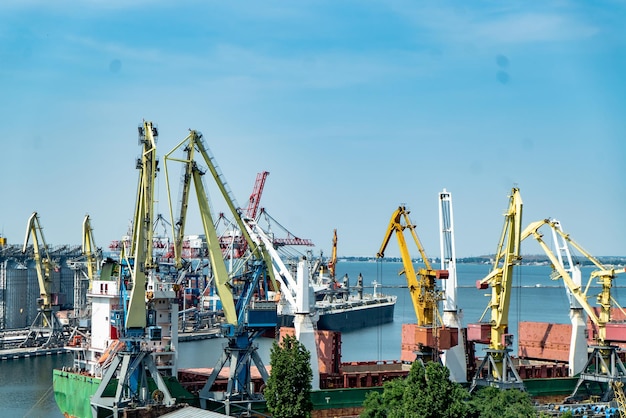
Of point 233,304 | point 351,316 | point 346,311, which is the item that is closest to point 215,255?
point 233,304

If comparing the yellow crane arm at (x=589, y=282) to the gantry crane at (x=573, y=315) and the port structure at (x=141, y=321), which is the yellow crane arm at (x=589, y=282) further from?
the port structure at (x=141, y=321)

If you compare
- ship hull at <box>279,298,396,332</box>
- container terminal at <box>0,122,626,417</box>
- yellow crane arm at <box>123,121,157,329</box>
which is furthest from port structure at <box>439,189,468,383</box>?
ship hull at <box>279,298,396,332</box>

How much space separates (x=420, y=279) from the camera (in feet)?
165

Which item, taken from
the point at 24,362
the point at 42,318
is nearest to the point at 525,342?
the point at 24,362

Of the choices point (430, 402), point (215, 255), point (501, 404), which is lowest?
point (501, 404)

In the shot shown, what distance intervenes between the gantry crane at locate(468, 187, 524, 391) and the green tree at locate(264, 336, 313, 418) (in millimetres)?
12937

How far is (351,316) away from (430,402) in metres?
90.7

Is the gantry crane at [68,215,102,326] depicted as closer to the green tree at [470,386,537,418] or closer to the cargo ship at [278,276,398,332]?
the cargo ship at [278,276,398,332]

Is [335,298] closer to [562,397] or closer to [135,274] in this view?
[562,397]

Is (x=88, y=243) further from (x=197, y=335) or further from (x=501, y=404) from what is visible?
(x=501, y=404)

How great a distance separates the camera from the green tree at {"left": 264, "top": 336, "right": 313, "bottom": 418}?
39562 mm

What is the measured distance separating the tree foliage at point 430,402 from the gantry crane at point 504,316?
26.5ft

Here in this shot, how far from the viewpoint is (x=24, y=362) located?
7906 cm

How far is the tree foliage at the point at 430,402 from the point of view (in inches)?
1379
